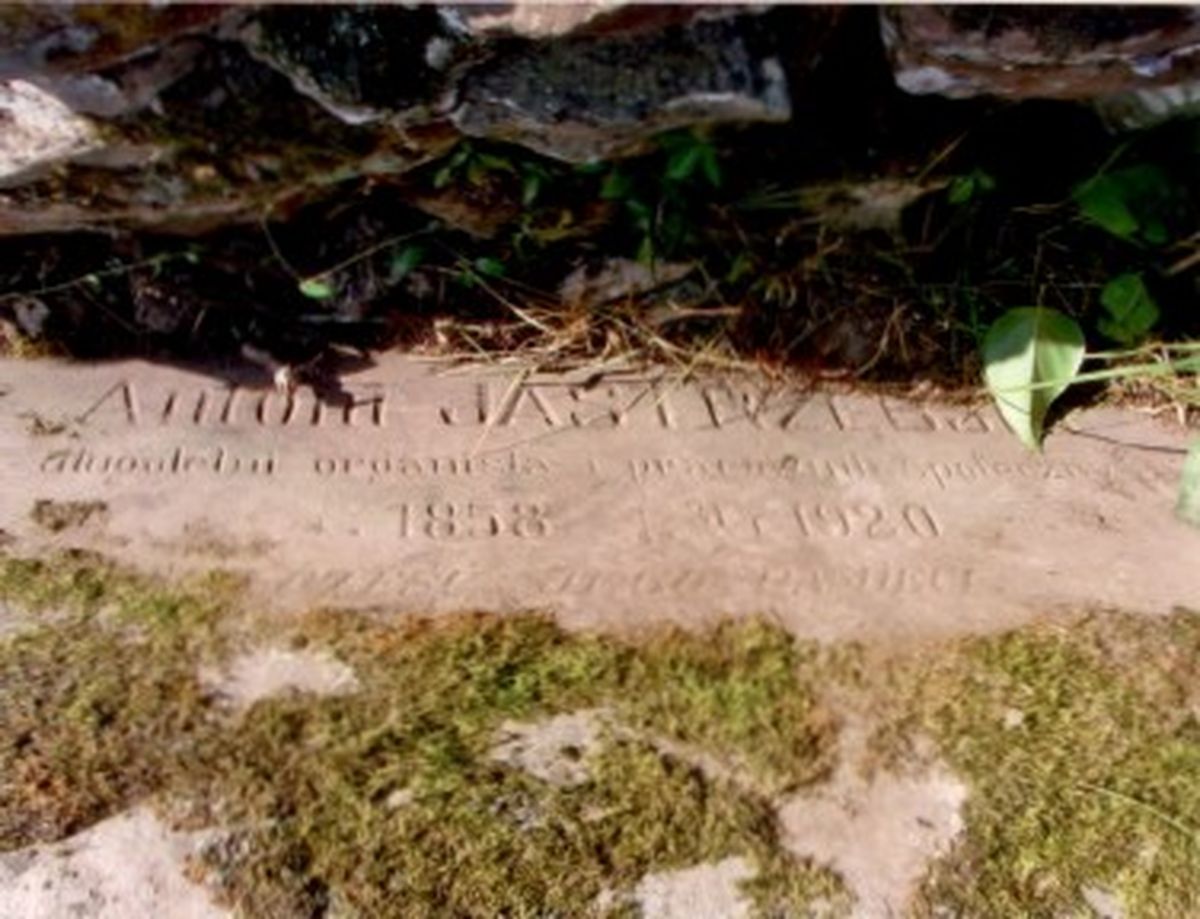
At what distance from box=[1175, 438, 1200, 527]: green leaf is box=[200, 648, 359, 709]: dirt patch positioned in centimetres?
144

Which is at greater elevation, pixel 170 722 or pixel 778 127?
pixel 778 127

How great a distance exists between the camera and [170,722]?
1.83 metres

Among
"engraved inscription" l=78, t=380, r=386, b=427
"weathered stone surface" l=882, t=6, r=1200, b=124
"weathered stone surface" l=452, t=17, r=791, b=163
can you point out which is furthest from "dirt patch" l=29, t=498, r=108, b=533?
"weathered stone surface" l=882, t=6, r=1200, b=124

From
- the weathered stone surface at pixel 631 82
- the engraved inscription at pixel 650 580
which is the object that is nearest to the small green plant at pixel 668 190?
the weathered stone surface at pixel 631 82

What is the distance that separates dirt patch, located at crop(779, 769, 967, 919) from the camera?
5.53ft

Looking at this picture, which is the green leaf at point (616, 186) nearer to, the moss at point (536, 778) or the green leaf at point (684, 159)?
the green leaf at point (684, 159)

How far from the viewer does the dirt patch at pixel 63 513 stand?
2184mm

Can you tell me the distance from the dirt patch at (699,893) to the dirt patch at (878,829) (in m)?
0.09

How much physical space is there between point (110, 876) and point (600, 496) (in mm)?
1004

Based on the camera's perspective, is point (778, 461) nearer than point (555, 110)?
No

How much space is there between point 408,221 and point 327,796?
1278 millimetres

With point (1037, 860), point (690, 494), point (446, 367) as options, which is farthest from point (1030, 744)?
point (446, 367)

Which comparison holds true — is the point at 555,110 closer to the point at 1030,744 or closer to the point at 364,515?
the point at 364,515

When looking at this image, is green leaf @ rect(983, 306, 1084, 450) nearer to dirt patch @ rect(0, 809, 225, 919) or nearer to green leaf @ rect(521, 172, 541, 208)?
green leaf @ rect(521, 172, 541, 208)
